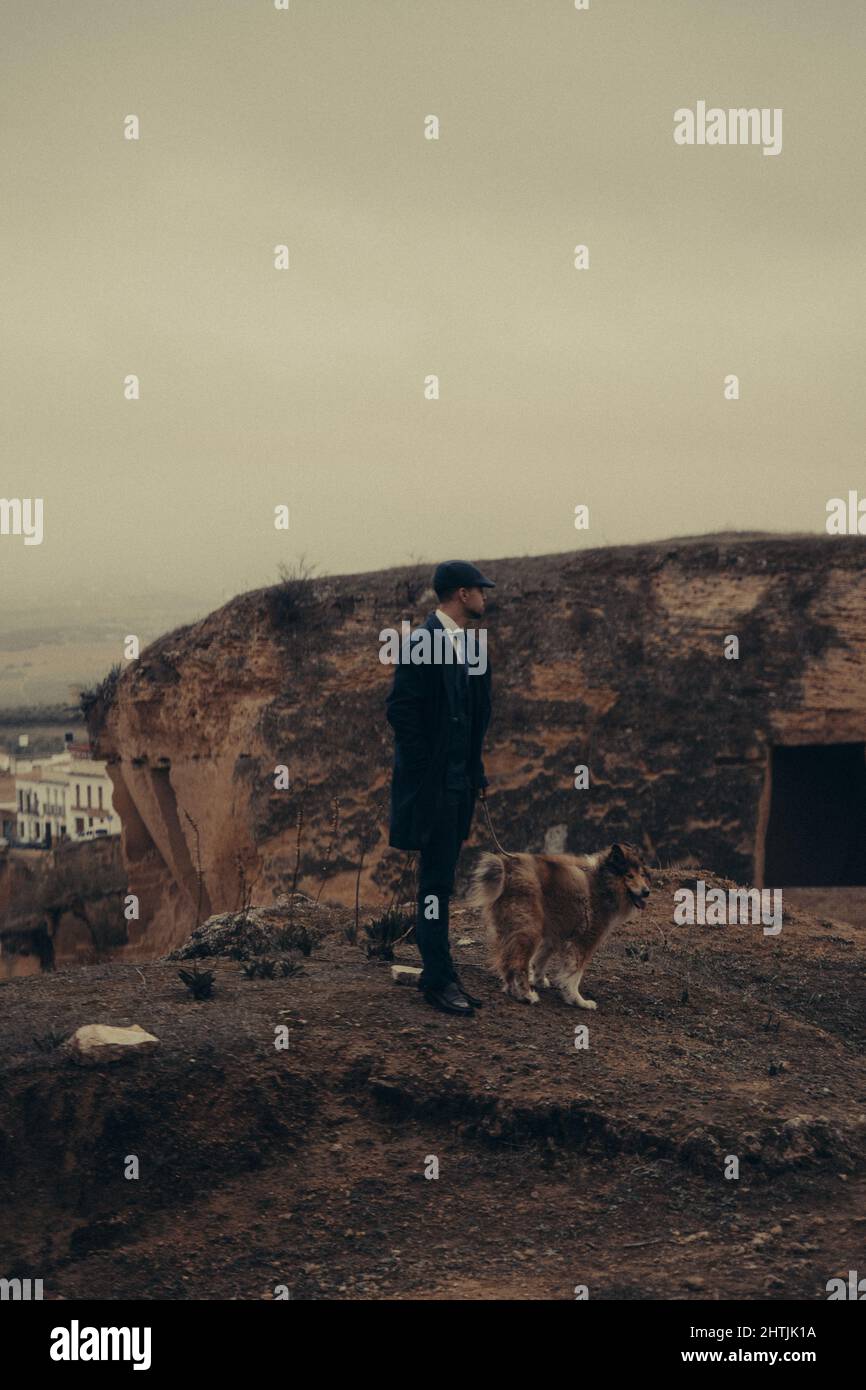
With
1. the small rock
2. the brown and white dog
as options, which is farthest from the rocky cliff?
the small rock

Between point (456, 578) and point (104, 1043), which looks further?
point (456, 578)

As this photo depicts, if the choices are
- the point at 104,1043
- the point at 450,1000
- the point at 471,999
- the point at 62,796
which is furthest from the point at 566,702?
the point at 62,796

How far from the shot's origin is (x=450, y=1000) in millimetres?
7707

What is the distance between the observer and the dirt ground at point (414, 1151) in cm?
566

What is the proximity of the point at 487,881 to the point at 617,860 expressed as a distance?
Answer: 2.93 feet

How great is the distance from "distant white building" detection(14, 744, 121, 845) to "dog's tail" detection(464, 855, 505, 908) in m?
47.9

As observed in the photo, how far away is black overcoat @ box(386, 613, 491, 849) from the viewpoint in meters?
7.48

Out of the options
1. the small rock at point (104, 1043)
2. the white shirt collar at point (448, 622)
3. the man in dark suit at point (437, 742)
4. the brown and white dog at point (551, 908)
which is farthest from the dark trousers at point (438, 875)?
the small rock at point (104, 1043)

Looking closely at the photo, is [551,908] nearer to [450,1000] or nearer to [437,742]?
[450,1000]

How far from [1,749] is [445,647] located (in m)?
67.4

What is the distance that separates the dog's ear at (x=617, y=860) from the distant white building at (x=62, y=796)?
47.7m

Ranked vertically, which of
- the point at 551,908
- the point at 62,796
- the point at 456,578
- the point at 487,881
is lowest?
the point at 62,796

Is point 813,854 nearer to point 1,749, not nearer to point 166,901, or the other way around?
point 166,901

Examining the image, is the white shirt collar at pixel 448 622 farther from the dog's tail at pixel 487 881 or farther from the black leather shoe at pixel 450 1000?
the black leather shoe at pixel 450 1000
